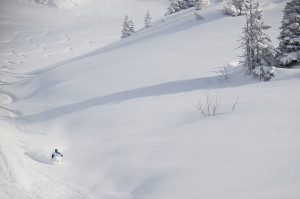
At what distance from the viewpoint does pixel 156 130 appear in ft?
38.5

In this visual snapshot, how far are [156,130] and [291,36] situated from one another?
11926 millimetres

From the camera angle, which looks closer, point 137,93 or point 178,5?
point 137,93

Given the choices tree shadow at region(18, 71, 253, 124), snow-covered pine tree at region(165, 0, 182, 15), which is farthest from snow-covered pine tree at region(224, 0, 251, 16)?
snow-covered pine tree at region(165, 0, 182, 15)

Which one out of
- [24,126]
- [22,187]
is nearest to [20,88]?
[24,126]

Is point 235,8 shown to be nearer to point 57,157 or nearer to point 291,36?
point 291,36

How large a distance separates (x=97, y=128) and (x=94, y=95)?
5089 mm

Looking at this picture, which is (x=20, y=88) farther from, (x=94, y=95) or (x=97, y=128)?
(x=97, y=128)

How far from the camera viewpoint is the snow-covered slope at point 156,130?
7355 mm

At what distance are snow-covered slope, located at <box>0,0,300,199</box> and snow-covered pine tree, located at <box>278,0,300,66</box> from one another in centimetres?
189

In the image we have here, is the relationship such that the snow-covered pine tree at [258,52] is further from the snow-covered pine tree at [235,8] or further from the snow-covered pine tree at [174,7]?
the snow-covered pine tree at [174,7]

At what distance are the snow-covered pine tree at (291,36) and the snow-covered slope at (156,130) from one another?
6.20 ft

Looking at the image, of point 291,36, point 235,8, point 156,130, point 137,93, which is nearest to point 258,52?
point 291,36

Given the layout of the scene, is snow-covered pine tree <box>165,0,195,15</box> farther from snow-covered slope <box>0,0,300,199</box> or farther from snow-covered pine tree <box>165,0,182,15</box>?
snow-covered slope <box>0,0,300,199</box>

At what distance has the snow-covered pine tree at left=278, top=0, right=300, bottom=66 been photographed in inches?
676
